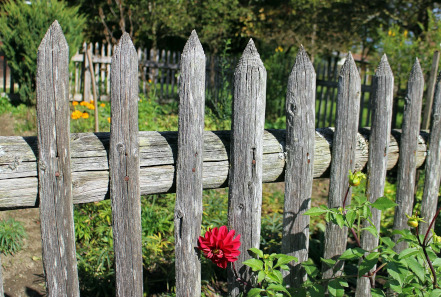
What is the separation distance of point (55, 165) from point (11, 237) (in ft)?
5.34

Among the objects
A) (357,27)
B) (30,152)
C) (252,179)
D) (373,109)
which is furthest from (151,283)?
(357,27)

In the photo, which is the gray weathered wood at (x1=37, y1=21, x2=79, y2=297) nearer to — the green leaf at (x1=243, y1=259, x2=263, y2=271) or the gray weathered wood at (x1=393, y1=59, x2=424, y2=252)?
the green leaf at (x1=243, y1=259, x2=263, y2=271)


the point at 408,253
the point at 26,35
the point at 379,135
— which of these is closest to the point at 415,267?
the point at 408,253

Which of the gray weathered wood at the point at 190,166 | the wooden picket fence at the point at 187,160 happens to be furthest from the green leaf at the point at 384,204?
the gray weathered wood at the point at 190,166

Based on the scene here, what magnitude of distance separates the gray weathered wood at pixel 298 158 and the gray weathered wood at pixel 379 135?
0.42 meters

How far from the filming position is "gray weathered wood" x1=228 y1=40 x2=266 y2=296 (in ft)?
5.66

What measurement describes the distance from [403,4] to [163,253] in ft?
36.2

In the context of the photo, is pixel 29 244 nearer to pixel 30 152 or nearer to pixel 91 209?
pixel 91 209

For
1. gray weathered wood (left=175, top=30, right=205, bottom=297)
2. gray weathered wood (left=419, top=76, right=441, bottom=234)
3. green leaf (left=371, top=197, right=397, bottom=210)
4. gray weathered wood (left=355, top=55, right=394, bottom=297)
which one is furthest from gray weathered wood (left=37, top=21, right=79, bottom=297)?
gray weathered wood (left=419, top=76, right=441, bottom=234)

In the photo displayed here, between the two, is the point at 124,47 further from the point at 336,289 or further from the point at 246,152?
the point at 336,289

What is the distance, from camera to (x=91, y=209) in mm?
3121

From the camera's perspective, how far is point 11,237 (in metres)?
2.77

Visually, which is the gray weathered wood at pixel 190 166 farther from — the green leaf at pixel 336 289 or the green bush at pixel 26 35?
the green bush at pixel 26 35

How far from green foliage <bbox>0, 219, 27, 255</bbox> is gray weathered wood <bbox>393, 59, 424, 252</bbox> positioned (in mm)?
2395
